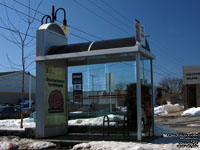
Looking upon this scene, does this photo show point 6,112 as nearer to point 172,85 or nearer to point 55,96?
point 55,96

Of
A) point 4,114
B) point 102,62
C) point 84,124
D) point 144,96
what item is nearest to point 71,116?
point 84,124

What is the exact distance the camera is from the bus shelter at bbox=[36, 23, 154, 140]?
9.52 m

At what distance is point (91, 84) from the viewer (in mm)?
10758

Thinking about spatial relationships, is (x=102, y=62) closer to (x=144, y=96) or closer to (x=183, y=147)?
(x=144, y=96)

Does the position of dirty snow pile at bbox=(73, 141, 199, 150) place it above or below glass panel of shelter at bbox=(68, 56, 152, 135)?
below

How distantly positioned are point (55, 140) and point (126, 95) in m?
2.99

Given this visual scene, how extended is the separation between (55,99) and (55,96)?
117 mm

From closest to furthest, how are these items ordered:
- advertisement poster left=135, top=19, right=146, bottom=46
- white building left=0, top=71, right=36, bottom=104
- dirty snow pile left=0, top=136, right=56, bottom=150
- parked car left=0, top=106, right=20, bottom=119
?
dirty snow pile left=0, top=136, right=56, bottom=150 → advertisement poster left=135, top=19, right=146, bottom=46 → parked car left=0, top=106, right=20, bottom=119 → white building left=0, top=71, right=36, bottom=104

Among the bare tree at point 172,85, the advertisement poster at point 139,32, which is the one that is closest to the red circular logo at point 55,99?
the advertisement poster at point 139,32

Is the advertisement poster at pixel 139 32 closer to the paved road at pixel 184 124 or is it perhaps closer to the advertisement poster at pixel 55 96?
the advertisement poster at pixel 55 96

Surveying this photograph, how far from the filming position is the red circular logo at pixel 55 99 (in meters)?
10.4

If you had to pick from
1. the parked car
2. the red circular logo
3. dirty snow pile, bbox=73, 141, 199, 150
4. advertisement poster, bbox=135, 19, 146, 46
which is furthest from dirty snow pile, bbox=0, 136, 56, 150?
the parked car

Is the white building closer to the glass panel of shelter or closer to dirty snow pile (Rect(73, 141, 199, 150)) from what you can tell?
the glass panel of shelter

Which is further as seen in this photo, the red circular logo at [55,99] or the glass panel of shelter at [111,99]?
the red circular logo at [55,99]
